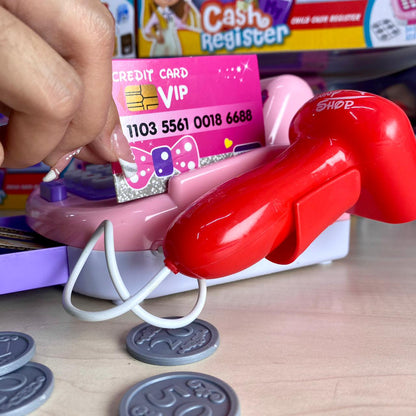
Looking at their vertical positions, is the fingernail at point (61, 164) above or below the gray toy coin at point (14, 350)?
above

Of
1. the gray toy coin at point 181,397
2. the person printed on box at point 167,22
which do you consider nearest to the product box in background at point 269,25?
the person printed on box at point 167,22

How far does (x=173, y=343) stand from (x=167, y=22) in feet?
1.92

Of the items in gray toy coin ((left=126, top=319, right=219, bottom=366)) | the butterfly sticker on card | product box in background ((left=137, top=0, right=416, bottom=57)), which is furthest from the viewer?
product box in background ((left=137, top=0, right=416, bottom=57))

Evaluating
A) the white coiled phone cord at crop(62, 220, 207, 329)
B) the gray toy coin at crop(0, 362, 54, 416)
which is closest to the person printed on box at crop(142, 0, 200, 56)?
the white coiled phone cord at crop(62, 220, 207, 329)

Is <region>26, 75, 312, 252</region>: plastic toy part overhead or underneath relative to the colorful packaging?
underneath

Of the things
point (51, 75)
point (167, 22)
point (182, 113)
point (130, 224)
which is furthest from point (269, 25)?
point (51, 75)

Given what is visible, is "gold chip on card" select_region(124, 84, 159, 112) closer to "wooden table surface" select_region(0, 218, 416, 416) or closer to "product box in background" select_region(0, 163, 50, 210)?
"wooden table surface" select_region(0, 218, 416, 416)

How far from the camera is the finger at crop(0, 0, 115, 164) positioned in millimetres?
259

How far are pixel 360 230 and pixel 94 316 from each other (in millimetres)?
428

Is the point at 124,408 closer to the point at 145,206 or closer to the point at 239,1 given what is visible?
the point at 145,206

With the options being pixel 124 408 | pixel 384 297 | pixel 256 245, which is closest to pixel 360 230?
pixel 384 297

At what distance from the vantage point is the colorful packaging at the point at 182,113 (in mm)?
443

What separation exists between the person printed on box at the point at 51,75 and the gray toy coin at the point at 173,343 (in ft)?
0.48

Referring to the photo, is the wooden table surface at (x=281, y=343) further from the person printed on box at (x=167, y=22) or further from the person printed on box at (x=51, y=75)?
the person printed on box at (x=167, y=22)
